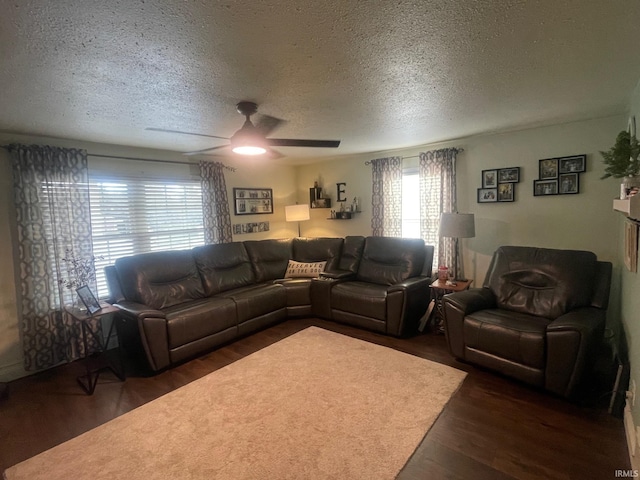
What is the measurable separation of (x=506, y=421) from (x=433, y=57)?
7.76ft

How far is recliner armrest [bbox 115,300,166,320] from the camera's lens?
288 cm

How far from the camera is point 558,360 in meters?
2.28

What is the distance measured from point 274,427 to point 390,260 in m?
2.68

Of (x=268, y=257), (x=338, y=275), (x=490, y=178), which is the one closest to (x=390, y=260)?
(x=338, y=275)

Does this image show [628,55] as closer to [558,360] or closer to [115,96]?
[558,360]

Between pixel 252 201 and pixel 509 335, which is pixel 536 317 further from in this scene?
pixel 252 201

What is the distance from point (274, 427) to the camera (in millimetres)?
2156

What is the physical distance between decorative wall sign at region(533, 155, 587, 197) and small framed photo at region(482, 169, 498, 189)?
399mm

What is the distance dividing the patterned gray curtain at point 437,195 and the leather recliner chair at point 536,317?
2.63 feet

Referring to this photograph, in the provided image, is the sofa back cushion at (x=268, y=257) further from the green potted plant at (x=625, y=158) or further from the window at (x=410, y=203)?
the green potted plant at (x=625, y=158)

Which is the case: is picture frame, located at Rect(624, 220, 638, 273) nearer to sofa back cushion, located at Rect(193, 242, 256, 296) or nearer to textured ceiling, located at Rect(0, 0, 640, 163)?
textured ceiling, located at Rect(0, 0, 640, 163)

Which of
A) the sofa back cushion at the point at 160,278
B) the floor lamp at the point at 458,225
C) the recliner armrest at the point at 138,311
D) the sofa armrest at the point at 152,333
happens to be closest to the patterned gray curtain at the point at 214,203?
the sofa back cushion at the point at 160,278

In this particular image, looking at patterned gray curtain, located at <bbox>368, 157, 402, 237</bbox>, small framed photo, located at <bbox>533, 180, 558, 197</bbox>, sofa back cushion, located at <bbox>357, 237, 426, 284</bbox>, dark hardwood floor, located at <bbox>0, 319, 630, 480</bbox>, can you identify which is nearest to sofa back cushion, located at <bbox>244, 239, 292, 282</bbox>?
sofa back cushion, located at <bbox>357, 237, 426, 284</bbox>

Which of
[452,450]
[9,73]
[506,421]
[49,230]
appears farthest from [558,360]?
[49,230]
